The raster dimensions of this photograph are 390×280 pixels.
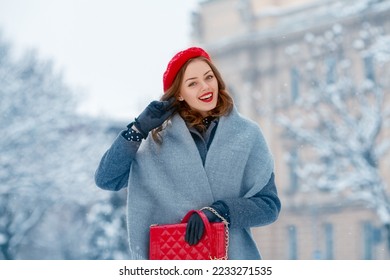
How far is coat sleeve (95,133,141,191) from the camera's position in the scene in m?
2.57

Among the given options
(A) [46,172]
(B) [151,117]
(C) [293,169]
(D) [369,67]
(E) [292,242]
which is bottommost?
(E) [292,242]

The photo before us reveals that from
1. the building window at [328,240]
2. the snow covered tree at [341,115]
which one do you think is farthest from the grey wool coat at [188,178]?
the building window at [328,240]

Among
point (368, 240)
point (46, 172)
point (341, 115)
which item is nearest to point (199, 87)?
point (46, 172)

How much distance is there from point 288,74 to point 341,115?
6.62 meters

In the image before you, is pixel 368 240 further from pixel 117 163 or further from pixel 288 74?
pixel 117 163

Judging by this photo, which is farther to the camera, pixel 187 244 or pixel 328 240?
pixel 328 240

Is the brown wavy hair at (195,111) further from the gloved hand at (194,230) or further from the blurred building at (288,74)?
the blurred building at (288,74)

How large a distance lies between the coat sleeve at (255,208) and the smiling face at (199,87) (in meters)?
0.28

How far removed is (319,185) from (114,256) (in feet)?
20.9

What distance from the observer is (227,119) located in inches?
105

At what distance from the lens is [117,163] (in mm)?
2598
